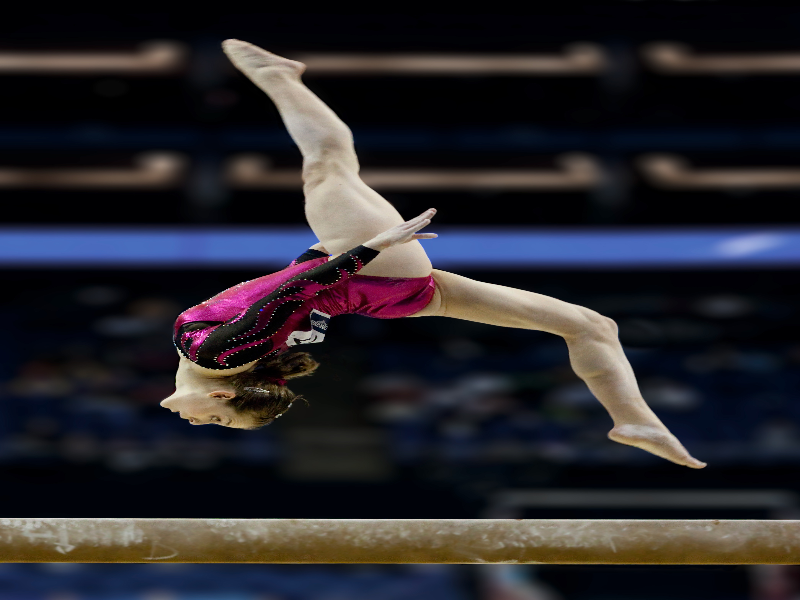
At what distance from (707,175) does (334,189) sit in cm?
480

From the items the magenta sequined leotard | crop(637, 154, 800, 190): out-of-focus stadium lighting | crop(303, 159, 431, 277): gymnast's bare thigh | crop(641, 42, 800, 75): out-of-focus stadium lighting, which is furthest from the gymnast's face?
crop(641, 42, 800, 75): out-of-focus stadium lighting

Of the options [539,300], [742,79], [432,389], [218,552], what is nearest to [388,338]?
[432,389]

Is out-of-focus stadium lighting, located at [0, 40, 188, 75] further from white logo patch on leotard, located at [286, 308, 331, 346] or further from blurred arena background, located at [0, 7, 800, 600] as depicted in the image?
white logo patch on leotard, located at [286, 308, 331, 346]

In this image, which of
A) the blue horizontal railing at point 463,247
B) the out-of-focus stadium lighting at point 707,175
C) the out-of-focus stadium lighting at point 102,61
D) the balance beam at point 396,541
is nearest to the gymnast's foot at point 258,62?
the balance beam at point 396,541

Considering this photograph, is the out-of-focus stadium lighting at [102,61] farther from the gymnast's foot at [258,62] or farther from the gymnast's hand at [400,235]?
the gymnast's hand at [400,235]

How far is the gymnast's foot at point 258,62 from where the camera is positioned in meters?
2.54

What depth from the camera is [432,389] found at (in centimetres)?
596

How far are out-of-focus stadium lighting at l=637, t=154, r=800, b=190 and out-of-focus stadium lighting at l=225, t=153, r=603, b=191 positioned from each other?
1.35 ft

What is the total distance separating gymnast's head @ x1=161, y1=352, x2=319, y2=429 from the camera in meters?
2.38

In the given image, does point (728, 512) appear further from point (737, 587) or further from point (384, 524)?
point (384, 524)

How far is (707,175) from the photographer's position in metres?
6.50

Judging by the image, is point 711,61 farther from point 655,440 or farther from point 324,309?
point 324,309

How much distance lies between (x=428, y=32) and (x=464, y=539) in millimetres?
5035

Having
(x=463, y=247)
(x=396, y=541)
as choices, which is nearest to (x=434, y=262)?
(x=463, y=247)
